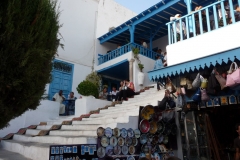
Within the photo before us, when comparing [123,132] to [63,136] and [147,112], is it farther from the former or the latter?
[63,136]

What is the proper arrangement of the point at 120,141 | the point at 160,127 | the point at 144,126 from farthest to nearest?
the point at 160,127 → the point at 144,126 → the point at 120,141

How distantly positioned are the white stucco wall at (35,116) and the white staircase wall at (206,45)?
16.6 feet

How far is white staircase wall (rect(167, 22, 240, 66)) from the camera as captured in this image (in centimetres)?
512

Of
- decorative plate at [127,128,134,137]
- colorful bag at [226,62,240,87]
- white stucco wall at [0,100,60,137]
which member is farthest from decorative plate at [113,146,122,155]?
white stucco wall at [0,100,60,137]

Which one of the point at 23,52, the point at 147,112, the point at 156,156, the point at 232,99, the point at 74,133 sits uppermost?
the point at 23,52

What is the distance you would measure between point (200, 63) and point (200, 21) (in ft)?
4.85

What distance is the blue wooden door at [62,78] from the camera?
11148 millimetres

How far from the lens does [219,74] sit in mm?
5000

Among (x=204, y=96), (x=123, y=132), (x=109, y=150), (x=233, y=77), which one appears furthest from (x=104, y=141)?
(x=233, y=77)

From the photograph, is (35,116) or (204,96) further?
(35,116)

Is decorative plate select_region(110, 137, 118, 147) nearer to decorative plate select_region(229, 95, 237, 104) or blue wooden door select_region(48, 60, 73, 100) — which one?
decorative plate select_region(229, 95, 237, 104)

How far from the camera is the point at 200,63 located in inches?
200

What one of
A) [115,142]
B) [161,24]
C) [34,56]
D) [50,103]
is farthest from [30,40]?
[161,24]

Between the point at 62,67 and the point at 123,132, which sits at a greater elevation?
the point at 62,67
